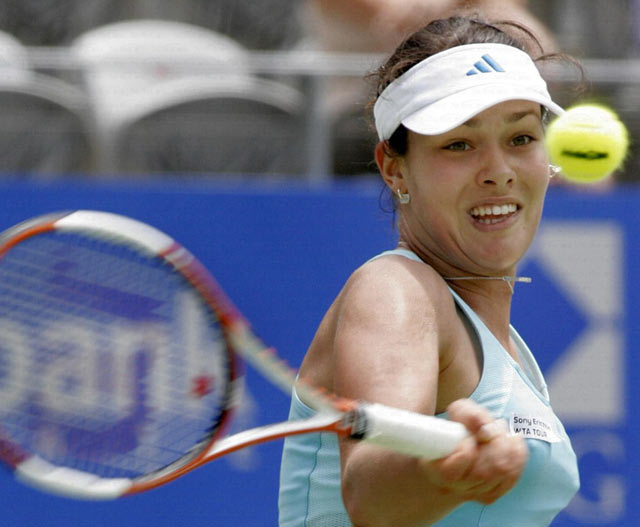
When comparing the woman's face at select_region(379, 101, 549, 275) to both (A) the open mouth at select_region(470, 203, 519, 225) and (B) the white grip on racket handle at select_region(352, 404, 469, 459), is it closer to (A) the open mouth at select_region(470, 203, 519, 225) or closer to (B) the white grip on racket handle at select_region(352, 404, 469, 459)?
(A) the open mouth at select_region(470, 203, 519, 225)

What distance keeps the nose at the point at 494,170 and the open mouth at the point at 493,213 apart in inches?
1.6

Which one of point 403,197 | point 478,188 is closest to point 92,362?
point 403,197

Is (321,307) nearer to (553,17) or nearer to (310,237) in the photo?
(310,237)

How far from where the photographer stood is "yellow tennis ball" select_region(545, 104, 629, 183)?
233cm

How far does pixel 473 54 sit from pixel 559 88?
226cm

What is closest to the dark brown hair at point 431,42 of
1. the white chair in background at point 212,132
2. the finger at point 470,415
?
the finger at point 470,415

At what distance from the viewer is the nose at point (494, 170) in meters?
1.98

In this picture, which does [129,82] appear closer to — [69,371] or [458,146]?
[69,371]

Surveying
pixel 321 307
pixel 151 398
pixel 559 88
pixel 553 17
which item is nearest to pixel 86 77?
pixel 321 307

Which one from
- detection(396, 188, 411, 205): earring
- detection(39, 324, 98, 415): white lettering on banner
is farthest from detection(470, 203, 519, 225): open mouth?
detection(39, 324, 98, 415): white lettering on banner

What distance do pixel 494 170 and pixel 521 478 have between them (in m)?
0.47

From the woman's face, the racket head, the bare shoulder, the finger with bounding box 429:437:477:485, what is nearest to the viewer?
the finger with bounding box 429:437:477:485

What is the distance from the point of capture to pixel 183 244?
158 inches

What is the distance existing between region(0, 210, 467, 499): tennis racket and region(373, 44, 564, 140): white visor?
0.41 m
